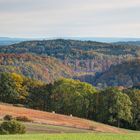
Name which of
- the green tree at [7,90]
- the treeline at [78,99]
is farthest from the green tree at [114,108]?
the green tree at [7,90]

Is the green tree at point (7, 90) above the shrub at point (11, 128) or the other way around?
the other way around

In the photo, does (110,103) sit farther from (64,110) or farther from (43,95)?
(43,95)

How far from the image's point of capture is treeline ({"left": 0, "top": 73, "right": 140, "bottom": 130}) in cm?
10850

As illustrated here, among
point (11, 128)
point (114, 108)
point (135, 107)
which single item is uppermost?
point (11, 128)

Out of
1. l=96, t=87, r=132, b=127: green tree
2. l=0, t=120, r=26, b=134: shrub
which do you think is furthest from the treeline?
l=0, t=120, r=26, b=134: shrub

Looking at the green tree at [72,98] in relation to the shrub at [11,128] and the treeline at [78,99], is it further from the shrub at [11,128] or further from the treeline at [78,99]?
the shrub at [11,128]

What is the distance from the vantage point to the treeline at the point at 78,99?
108m

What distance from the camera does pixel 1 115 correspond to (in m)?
71.3

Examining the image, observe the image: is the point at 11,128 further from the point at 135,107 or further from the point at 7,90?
the point at 7,90

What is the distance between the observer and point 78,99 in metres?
120

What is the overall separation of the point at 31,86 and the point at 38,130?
83.9 m

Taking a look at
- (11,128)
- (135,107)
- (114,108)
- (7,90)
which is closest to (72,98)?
(114,108)

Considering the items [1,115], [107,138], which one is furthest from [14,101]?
[107,138]

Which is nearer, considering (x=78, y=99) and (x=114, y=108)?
(x=114, y=108)
